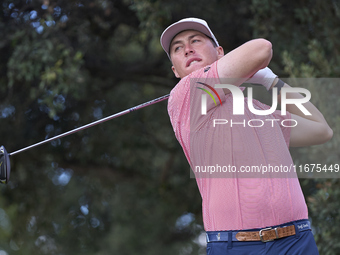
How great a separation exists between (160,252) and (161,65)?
3073 millimetres

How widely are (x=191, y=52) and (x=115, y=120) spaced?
5.53 metres

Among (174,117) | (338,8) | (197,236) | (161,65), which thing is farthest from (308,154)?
(197,236)

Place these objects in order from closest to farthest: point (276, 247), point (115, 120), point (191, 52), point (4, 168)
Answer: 1. point (276, 247)
2. point (191, 52)
3. point (4, 168)
4. point (115, 120)

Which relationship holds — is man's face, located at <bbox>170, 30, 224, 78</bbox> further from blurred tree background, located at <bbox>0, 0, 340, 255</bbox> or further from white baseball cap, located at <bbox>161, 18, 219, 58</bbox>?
blurred tree background, located at <bbox>0, 0, 340, 255</bbox>

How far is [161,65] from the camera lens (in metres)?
7.87

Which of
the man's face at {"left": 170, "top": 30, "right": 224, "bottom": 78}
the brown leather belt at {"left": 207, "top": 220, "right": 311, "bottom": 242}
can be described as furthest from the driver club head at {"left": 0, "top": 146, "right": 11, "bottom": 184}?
the brown leather belt at {"left": 207, "top": 220, "right": 311, "bottom": 242}

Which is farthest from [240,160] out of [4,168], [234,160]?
[4,168]

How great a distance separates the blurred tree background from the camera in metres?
5.72

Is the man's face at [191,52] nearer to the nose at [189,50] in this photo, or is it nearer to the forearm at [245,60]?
the nose at [189,50]

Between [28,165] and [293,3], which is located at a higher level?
[293,3]

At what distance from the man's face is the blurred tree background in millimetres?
2224

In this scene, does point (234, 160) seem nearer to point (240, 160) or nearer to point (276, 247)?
point (240, 160)

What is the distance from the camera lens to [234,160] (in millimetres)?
2396

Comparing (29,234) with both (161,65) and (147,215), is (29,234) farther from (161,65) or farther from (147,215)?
(161,65)
